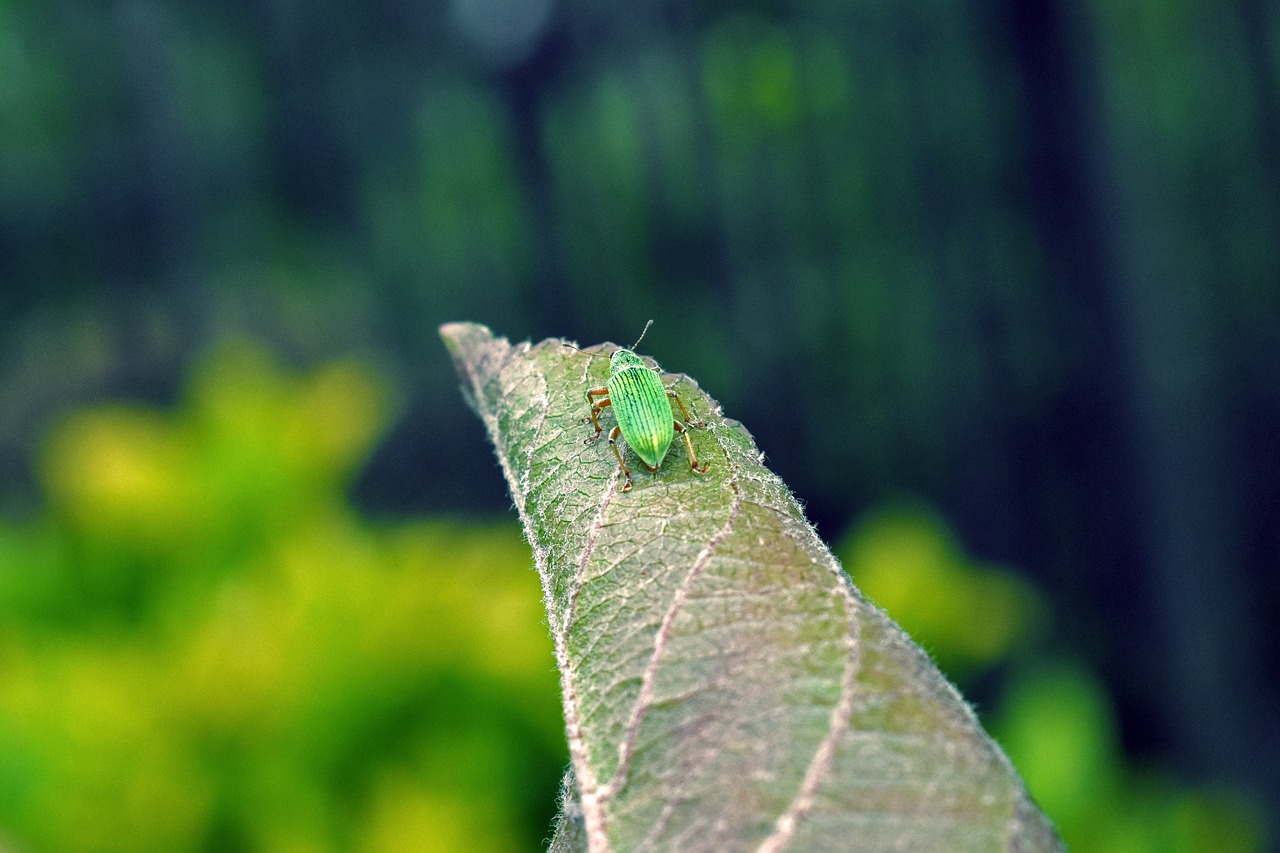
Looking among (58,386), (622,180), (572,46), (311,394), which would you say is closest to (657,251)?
(622,180)

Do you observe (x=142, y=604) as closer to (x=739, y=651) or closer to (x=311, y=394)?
(x=311, y=394)

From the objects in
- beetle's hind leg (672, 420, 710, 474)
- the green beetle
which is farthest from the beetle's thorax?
beetle's hind leg (672, 420, 710, 474)

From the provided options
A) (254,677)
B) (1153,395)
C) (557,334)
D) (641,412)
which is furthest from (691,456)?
(557,334)

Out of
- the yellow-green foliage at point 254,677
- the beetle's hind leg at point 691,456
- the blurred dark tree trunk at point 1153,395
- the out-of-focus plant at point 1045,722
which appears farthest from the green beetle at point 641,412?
the blurred dark tree trunk at point 1153,395

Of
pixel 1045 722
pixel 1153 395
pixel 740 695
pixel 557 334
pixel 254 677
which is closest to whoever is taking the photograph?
pixel 740 695

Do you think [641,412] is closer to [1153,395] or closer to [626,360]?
[626,360]

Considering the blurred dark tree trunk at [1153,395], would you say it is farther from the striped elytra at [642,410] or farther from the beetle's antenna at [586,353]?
the beetle's antenna at [586,353]
